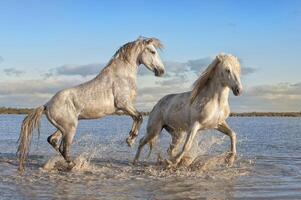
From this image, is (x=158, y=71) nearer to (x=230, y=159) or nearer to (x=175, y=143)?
(x=175, y=143)

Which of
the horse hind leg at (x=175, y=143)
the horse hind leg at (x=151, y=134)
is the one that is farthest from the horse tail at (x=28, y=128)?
the horse hind leg at (x=175, y=143)

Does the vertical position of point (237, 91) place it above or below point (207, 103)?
above

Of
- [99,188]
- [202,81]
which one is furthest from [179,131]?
[99,188]

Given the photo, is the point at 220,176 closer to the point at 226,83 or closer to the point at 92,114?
the point at 226,83

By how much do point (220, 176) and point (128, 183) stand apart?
1.67 meters

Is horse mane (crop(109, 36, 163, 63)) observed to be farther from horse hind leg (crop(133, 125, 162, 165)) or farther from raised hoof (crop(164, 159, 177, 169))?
raised hoof (crop(164, 159, 177, 169))

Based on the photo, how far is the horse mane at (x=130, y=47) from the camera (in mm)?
10453

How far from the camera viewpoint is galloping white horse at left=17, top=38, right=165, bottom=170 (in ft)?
32.8

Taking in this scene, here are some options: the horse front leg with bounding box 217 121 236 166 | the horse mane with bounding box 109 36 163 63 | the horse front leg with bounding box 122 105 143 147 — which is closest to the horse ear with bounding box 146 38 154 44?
the horse mane with bounding box 109 36 163 63

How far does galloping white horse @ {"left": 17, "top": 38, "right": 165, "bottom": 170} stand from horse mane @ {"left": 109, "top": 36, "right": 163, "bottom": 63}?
0.04 metres

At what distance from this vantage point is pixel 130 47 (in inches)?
415

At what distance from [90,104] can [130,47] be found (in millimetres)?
1434

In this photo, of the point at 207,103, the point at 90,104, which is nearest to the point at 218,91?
the point at 207,103

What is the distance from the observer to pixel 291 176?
9.26 m
